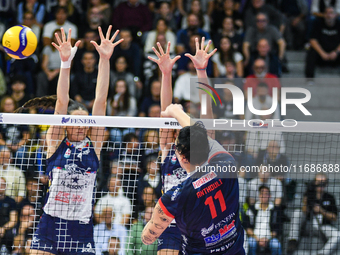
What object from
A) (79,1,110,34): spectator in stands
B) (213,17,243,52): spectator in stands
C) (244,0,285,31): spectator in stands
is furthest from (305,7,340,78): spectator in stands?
(79,1,110,34): spectator in stands

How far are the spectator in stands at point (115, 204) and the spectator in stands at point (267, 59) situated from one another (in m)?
5.27

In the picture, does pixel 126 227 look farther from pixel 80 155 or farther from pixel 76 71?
pixel 76 71

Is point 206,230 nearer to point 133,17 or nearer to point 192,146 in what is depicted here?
point 192,146

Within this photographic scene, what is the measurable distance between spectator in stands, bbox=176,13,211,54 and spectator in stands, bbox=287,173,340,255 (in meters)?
5.15

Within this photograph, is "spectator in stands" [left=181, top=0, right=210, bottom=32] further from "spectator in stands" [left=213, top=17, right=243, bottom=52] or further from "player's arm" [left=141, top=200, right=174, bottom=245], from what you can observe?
"player's arm" [left=141, top=200, right=174, bottom=245]

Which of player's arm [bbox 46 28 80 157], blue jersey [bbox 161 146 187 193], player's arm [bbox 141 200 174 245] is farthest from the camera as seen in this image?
blue jersey [bbox 161 146 187 193]

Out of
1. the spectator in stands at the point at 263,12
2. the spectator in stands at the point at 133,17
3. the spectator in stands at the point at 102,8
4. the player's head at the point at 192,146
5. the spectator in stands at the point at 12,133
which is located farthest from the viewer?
the spectator in stands at the point at 263,12

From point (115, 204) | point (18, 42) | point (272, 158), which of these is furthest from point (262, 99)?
point (18, 42)

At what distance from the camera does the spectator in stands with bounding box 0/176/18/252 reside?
24.3 ft

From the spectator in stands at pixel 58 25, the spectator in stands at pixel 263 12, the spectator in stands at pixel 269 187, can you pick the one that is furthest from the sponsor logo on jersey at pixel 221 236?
the spectator in stands at pixel 263 12

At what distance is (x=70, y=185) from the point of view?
5.98 metres

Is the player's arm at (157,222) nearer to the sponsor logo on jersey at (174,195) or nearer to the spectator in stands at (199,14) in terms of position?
the sponsor logo on jersey at (174,195)

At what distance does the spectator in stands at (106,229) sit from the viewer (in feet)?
25.1

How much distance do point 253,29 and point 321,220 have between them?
620 centimetres
